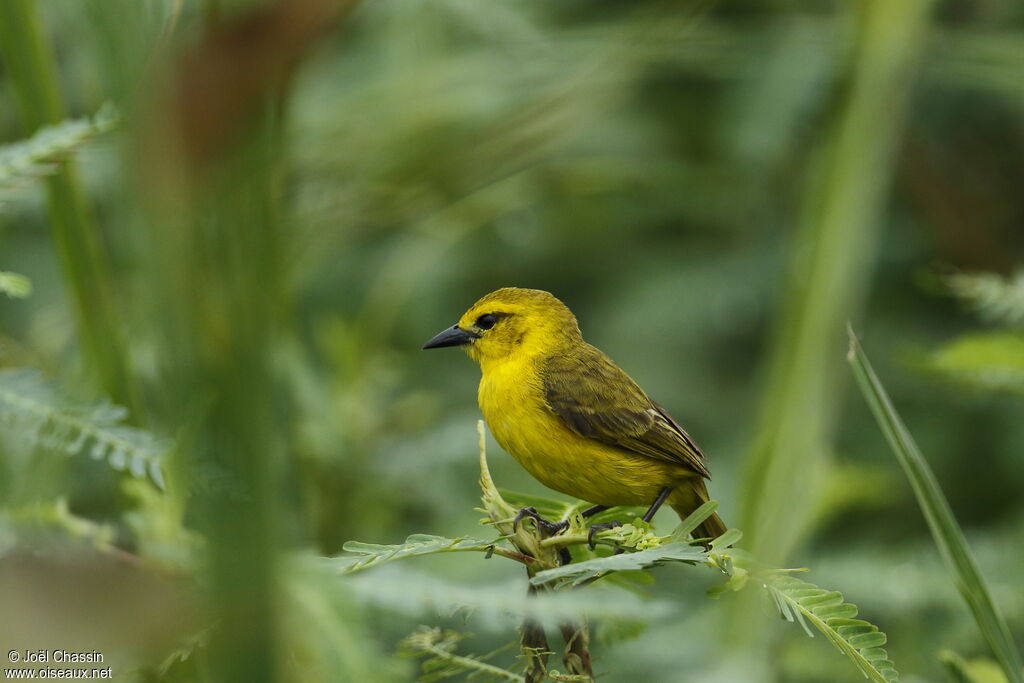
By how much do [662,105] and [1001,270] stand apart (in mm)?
1361

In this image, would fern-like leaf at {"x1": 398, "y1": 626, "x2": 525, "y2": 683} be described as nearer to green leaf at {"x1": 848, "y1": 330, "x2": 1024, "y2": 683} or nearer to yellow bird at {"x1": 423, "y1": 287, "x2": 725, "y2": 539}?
green leaf at {"x1": 848, "y1": 330, "x2": 1024, "y2": 683}

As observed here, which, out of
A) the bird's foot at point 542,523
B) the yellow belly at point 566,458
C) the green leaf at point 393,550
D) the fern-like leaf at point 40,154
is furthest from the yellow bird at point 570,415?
the fern-like leaf at point 40,154

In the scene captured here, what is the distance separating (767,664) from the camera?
1.99 metres

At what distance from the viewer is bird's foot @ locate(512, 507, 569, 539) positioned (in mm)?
1117

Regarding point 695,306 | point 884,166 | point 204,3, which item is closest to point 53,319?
point 695,306

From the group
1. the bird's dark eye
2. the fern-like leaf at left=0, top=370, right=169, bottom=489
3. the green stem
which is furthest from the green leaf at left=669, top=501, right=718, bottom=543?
the bird's dark eye

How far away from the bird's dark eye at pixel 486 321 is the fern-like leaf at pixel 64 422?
931 mm

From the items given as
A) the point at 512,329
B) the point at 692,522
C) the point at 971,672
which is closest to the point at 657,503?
the point at 512,329

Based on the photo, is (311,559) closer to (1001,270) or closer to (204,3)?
(204,3)

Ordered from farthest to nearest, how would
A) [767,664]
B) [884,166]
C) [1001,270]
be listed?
[1001,270] → [884,166] → [767,664]

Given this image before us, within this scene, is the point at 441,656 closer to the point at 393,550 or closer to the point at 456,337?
the point at 393,550

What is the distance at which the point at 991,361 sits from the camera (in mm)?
1681

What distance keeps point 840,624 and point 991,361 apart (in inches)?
33.2

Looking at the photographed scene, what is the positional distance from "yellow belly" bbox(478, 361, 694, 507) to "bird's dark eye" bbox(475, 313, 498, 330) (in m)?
0.14
